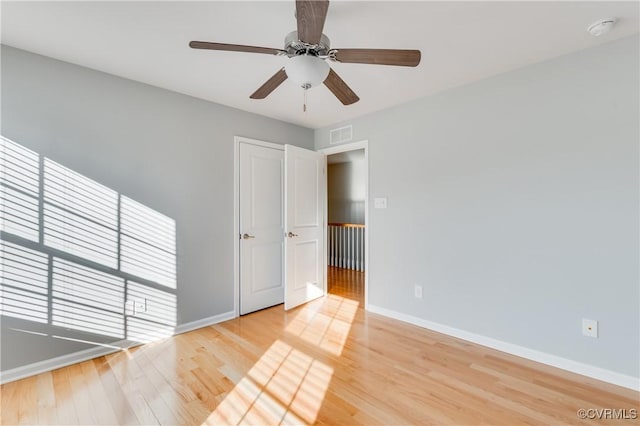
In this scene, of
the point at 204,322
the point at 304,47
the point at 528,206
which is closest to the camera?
the point at 304,47

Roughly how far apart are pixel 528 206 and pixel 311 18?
221cm

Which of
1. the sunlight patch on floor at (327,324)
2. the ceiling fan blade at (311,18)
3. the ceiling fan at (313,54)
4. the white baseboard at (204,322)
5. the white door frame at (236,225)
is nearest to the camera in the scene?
the ceiling fan blade at (311,18)

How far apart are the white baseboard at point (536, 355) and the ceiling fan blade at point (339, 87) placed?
2.34 m

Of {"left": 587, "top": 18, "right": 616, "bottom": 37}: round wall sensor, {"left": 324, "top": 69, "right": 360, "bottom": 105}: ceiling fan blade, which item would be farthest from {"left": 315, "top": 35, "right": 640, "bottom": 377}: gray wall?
{"left": 324, "top": 69, "right": 360, "bottom": 105}: ceiling fan blade

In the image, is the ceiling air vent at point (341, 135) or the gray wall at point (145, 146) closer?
the gray wall at point (145, 146)

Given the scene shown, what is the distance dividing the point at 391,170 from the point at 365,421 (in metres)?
2.40

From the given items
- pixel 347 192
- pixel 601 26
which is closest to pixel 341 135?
pixel 601 26

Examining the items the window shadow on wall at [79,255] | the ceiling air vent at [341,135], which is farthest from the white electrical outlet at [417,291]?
the window shadow on wall at [79,255]

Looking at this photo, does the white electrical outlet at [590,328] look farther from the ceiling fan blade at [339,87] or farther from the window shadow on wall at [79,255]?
the window shadow on wall at [79,255]

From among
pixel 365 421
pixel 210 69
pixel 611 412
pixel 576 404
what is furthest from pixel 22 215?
pixel 611 412

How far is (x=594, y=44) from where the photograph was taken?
202 cm

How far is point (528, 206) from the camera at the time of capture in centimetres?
234

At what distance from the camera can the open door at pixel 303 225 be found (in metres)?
3.44

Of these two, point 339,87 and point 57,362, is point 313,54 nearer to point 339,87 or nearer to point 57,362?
point 339,87
